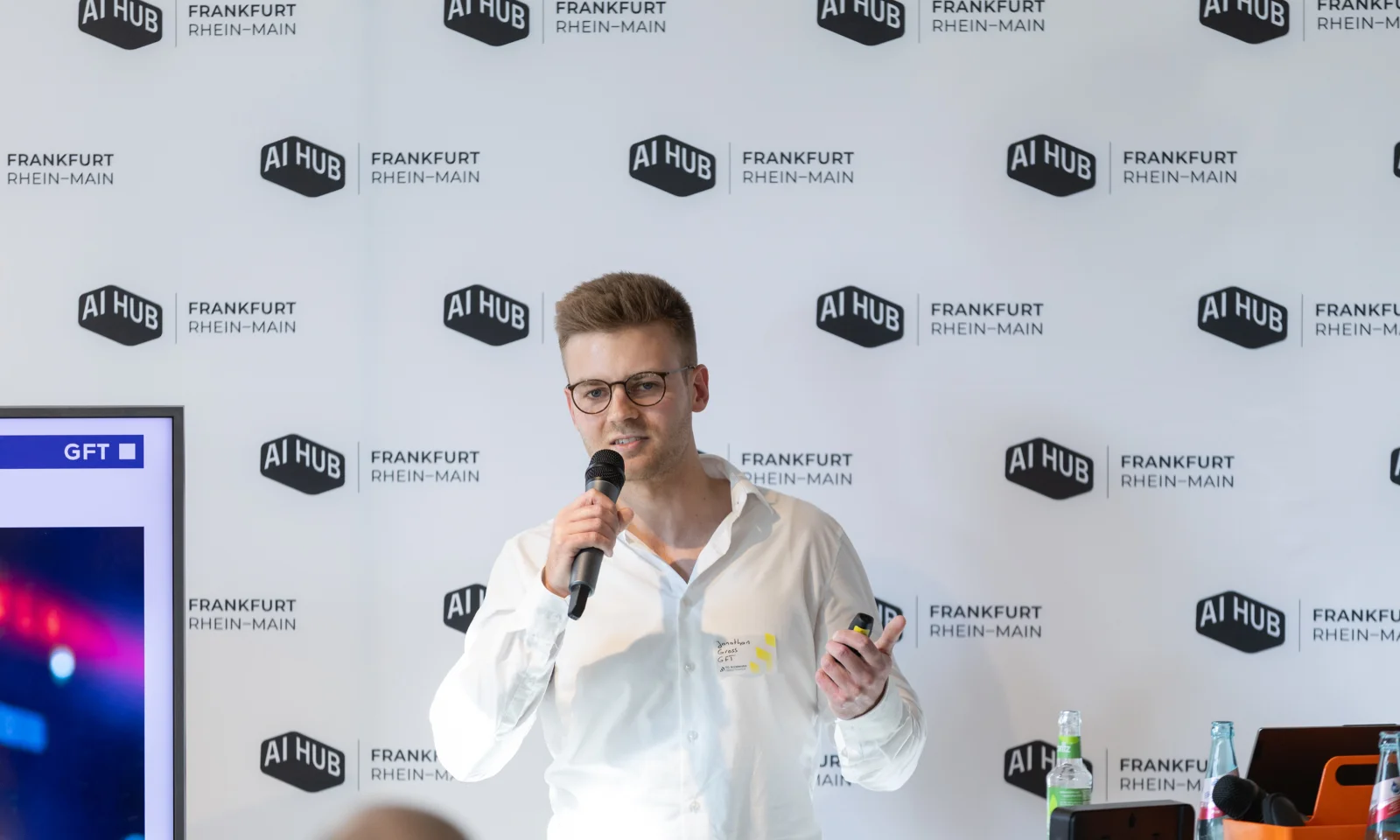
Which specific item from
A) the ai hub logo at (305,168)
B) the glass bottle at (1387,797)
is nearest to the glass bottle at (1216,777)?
the glass bottle at (1387,797)

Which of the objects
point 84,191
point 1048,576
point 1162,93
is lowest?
point 1048,576

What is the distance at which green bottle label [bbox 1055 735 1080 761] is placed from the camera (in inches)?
90.4

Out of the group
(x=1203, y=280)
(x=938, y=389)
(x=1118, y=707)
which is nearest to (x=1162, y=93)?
(x=1203, y=280)

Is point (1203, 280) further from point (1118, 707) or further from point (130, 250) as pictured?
→ point (130, 250)

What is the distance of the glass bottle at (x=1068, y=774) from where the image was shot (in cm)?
227

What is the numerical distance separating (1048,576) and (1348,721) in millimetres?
744

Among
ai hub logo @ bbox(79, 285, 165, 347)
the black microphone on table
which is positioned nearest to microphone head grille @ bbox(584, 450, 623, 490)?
the black microphone on table

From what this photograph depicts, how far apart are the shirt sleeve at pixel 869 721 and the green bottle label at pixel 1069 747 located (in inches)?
10.5

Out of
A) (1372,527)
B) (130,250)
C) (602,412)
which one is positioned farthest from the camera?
(130,250)

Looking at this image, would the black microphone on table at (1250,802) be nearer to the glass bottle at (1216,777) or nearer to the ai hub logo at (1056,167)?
the glass bottle at (1216,777)

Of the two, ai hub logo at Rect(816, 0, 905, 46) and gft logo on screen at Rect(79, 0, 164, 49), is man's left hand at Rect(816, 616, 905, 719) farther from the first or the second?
gft logo on screen at Rect(79, 0, 164, 49)

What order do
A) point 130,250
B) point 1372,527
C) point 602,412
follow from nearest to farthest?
1. point 602,412
2. point 1372,527
3. point 130,250

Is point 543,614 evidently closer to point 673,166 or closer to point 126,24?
point 673,166

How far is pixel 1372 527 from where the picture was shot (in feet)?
8.98
